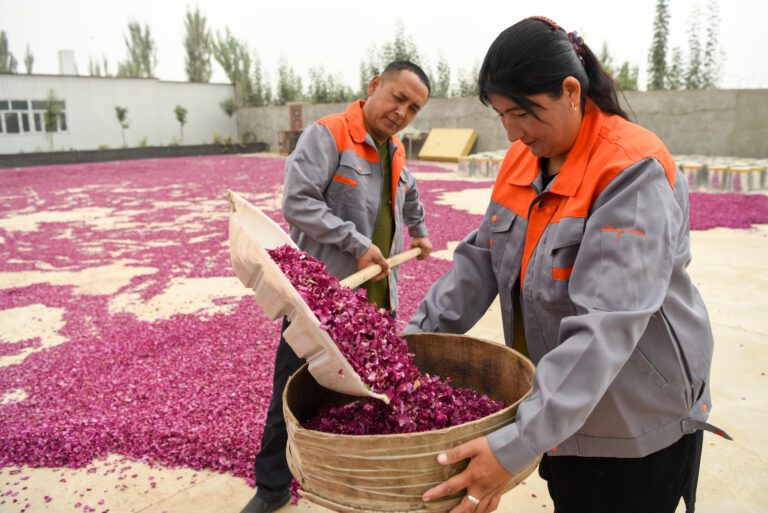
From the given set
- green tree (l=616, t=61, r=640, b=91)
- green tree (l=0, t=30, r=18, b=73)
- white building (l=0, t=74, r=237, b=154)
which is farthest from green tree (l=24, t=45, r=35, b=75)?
green tree (l=616, t=61, r=640, b=91)

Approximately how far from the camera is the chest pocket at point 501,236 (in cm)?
169

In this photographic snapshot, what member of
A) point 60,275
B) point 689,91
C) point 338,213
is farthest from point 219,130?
point 338,213

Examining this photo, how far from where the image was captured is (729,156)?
17094 mm

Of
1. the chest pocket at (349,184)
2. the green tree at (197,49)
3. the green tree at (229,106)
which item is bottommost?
the chest pocket at (349,184)

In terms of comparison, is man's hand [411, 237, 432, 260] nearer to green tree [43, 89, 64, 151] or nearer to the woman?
the woman

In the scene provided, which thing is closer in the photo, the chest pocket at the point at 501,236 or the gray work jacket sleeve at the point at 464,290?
the chest pocket at the point at 501,236

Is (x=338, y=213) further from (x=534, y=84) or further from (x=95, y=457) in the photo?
(x=95, y=457)

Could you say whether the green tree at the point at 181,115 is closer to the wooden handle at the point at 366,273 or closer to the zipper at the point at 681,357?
the wooden handle at the point at 366,273

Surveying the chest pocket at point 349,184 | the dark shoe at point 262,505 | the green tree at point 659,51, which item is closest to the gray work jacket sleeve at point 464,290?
the chest pocket at point 349,184

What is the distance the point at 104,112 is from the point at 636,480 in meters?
36.0

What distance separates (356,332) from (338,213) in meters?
1.38

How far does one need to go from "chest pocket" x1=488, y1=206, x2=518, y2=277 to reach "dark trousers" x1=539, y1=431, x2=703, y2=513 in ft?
1.93

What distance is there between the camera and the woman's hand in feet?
4.09

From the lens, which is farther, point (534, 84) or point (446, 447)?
point (534, 84)
